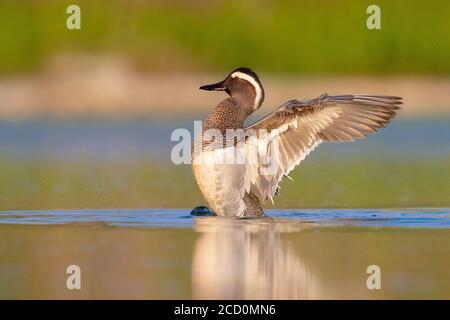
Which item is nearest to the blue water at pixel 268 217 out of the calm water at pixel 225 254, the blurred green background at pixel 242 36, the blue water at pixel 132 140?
the calm water at pixel 225 254

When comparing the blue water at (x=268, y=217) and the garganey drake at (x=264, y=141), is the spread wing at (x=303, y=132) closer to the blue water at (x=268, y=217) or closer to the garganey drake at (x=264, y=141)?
the garganey drake at (x=264, y=141)

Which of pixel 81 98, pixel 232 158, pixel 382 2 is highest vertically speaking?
pixel 382 2

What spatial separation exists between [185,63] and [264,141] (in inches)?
389

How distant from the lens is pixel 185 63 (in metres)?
17.9

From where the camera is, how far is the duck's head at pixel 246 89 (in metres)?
8.52

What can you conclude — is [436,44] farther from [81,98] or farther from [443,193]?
[443,193]

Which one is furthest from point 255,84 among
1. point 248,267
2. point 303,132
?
point 248,267

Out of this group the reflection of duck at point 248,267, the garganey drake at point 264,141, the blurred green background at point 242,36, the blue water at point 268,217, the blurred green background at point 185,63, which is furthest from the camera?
the blurred green background at point 242,36

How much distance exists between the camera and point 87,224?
797cm

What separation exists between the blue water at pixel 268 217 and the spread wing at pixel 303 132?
0.96 ft

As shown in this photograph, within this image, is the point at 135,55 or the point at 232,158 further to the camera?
the point at 135,55
